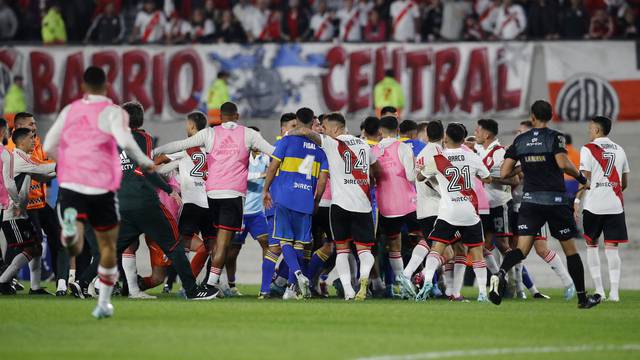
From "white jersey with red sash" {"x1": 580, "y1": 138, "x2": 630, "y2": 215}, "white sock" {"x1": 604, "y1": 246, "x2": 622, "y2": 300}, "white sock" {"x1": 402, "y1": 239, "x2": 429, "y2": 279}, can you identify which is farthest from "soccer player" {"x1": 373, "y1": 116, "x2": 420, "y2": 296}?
"white sock" {"x1": 604, "y1": 246, "x2": 622, "y2": 300}

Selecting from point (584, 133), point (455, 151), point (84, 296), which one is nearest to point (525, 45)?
point (584, 133)

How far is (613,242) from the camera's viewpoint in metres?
17.6

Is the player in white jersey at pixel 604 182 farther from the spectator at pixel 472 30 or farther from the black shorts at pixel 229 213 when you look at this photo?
the spectator at pixel 472 30

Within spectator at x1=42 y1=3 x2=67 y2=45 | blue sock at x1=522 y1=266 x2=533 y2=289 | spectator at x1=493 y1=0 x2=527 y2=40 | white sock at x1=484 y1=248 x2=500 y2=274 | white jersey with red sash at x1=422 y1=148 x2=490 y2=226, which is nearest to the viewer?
white jersey with red sash at x1=422 y1=148 x2=490 y2=226

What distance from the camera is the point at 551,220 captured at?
15.3 metres

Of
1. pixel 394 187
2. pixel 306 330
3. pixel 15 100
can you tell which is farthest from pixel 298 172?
pixel 15 100

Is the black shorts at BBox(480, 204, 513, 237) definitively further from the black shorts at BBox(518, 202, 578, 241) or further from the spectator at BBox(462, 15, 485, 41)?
the spectator at BBox(462, 15, 485, 41)

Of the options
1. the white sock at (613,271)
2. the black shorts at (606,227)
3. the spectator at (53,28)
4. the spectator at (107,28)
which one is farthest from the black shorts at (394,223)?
the spectator at (53,28)

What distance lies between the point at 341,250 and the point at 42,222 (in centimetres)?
454

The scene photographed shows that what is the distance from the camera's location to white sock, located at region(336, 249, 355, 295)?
16781 mm

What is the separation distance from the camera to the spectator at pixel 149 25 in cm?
3253

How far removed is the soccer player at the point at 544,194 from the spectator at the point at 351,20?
16.5 metres

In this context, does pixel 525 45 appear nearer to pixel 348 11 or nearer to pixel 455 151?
pixel 348 11

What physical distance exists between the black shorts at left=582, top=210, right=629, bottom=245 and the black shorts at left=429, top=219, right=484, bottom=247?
201cm
